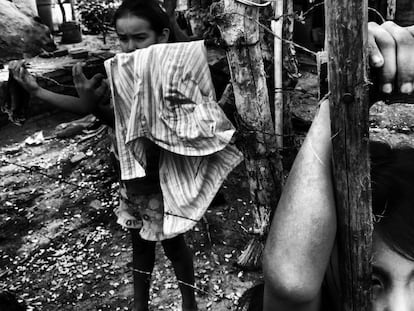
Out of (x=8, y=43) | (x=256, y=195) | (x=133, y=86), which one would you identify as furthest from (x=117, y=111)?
→ (x=8, y=43)

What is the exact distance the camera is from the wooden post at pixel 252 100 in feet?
8.23

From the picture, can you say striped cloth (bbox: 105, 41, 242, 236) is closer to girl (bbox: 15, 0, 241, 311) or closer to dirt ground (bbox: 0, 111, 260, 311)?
girl (bbox: 15, 0, 241, 311)

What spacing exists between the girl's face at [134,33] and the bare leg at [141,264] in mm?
976

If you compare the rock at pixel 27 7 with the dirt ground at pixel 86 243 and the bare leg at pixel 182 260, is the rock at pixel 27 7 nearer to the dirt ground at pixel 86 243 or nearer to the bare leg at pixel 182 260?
the dirt ground at pixel 86 243

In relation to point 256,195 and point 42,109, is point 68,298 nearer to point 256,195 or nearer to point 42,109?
point 256,195

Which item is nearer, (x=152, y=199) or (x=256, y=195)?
(x=152, y=199)

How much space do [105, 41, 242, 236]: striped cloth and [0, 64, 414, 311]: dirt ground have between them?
0.90m

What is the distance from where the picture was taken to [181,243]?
Result: 2.74m

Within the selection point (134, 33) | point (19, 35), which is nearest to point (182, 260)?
point (134, 33)

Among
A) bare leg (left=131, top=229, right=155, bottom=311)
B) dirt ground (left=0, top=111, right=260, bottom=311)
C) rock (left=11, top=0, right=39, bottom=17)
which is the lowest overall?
dirt ground (left=0, top=111, right=260, bottom=311)

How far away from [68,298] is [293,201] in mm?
2723

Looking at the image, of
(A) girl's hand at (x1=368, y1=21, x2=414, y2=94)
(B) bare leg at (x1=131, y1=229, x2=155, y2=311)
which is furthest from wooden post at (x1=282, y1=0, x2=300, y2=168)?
(A) girl's hand at (x1=368, y1=21, x2=414, y2=94)

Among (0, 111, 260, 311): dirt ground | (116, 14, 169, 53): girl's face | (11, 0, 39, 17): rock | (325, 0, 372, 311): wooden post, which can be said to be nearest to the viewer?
(325, 0, 372, 311): wooden post

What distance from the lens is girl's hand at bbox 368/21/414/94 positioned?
4.05 ft
